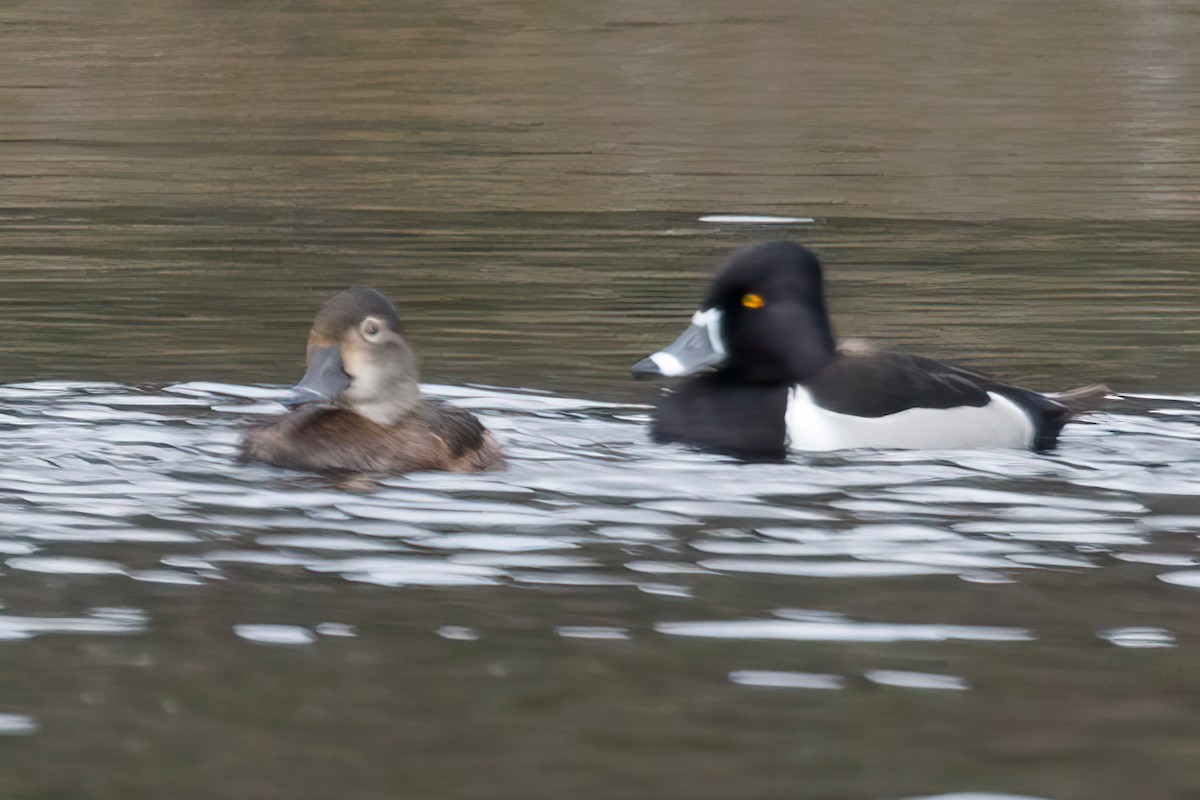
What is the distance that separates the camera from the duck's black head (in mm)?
8375

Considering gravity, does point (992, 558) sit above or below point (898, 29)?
below

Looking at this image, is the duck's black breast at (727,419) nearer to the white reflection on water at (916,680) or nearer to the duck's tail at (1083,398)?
the duck's tail at (1083,398)

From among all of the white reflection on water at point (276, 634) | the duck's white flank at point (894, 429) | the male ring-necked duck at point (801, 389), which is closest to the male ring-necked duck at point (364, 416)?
the male ring-necked duck at point (801, 389)

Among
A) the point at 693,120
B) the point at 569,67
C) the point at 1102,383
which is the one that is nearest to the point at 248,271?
the point at 1102,383

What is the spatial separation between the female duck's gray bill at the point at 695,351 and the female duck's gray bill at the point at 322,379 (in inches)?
45.9

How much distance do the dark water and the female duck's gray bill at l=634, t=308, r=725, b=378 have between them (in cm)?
31

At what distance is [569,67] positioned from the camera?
2600 centimetres

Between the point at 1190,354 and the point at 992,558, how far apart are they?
400 cm

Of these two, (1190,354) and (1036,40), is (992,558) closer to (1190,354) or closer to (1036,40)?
(1190,354)

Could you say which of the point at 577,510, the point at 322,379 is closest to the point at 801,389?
the point at 577,510

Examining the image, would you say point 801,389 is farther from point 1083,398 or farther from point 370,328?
point 370,328

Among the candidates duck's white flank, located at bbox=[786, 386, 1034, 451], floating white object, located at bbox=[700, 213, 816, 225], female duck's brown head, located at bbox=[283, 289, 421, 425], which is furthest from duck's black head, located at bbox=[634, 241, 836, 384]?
floating white object, located at bbox=[700, 213, 816, 225]

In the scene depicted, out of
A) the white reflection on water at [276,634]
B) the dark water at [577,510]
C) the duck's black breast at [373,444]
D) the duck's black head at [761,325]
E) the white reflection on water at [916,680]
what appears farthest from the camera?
the duck's black head at [761,325]

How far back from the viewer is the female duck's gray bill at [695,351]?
8273 mm
